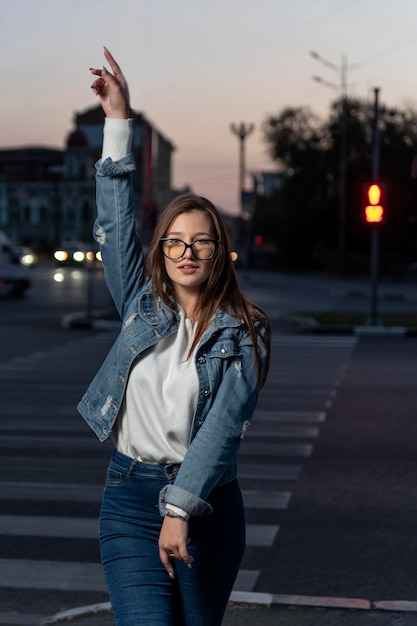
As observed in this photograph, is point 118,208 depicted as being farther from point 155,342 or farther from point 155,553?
point 155,553

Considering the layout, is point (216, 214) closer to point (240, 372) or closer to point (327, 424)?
point (240, 372)

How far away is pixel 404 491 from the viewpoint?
7.93 meters

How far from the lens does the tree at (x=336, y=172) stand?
6981 centimetres

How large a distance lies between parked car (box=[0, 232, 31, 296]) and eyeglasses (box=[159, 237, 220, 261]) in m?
36.1

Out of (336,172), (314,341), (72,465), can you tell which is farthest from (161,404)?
(336,172)

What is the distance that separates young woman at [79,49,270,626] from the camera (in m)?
2.92

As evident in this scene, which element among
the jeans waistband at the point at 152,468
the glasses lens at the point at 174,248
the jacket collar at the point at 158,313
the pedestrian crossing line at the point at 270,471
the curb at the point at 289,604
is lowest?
the pedestrian crossing line at the point at 270,471

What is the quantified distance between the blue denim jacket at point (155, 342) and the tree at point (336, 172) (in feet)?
212

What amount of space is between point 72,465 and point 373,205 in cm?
1631

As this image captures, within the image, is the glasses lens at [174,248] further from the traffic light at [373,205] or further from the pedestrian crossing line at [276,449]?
the traffic light at [373,205]

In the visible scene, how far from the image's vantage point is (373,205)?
24.1 m

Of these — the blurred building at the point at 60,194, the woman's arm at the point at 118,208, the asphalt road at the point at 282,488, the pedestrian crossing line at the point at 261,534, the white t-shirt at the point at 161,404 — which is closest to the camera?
the white t-shirt at the point at 161,404

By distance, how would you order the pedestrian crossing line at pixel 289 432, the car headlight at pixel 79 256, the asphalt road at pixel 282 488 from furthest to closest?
the car headlight at pixel 79 256 → the pedestrian crossing line at pixel 289 432 → the asphalt road at pixel 282 488

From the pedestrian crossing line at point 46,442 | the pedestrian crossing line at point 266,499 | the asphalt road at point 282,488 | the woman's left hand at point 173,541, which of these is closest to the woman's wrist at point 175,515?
the woman's left hand at point 173,541
